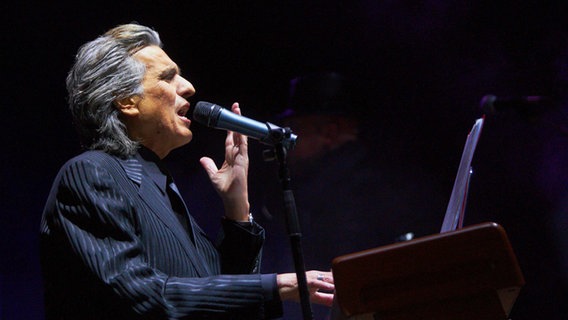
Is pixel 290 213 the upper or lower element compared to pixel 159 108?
lower

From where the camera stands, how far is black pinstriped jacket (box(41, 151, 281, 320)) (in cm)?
156

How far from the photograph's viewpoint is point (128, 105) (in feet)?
6.70

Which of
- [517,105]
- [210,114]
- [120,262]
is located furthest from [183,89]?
[517,105]

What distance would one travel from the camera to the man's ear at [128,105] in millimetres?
2031

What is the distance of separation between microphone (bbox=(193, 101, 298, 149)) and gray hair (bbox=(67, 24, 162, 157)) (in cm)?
36

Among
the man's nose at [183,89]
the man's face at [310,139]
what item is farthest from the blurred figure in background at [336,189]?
the man's nose at [183,89]

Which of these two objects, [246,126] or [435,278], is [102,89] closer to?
[246,126]

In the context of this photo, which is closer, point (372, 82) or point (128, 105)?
point (128, 105)

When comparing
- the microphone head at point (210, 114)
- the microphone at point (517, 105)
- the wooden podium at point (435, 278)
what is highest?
the microphone head at point (210, 114)

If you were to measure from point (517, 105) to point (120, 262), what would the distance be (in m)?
1.00

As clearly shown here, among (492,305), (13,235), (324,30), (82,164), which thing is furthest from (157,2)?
(492,305)

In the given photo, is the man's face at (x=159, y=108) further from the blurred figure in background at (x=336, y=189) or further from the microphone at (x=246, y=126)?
the blurred figure in background at (x=336, y=189)

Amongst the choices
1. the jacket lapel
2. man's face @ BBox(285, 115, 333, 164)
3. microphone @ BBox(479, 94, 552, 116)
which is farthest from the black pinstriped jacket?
man's face @ BBox(285, 115, 333, 164)

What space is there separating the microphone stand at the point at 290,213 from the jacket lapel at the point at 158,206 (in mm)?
369
